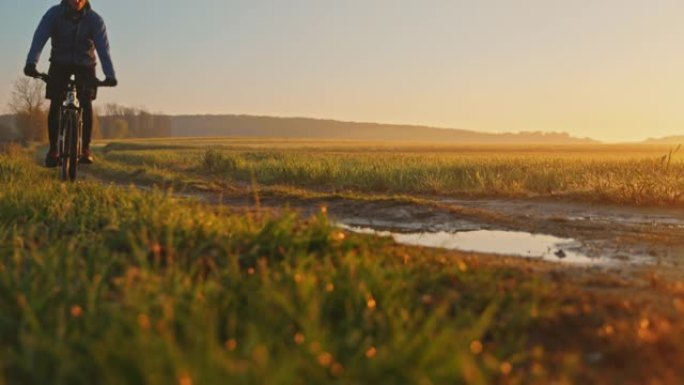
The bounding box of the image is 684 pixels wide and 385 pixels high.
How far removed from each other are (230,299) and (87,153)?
609cm

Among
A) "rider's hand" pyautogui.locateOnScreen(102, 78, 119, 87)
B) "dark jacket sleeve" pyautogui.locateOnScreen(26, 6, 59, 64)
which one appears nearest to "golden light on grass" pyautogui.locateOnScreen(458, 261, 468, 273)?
"rider's hand" pyautogui.locateOnScreen(102, 78, 119, 87)

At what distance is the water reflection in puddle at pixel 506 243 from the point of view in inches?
Answer: 225

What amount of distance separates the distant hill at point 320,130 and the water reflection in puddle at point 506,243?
150m

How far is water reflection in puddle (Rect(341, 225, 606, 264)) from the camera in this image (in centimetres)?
571

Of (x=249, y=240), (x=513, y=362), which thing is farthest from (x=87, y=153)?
(x=513, y=362)

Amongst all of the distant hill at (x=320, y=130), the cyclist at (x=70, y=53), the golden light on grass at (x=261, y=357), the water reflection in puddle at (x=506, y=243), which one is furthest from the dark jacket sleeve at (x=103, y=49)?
the distant hill at (x=320, y=130)

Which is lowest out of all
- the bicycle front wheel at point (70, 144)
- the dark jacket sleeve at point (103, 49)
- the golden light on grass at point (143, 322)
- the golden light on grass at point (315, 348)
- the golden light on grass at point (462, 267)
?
the golden light on grass at point (315, 348)

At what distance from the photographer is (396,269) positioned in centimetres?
389

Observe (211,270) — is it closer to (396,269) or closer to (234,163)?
(396,269)

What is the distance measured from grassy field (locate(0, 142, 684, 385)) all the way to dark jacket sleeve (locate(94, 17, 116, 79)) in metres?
3.78

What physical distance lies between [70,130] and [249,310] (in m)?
5.86

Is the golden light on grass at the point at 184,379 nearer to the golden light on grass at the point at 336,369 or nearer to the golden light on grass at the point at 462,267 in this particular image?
the golden light on grass at the point at 336,369

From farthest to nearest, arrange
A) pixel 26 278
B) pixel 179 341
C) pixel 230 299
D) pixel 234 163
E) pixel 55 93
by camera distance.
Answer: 1. pixel 234 163
2. pixel 55 93
3. pixel 26 278
4. pixel 230 299
5. pixel 179 341

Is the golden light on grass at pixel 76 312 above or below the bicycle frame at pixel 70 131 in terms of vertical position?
below
